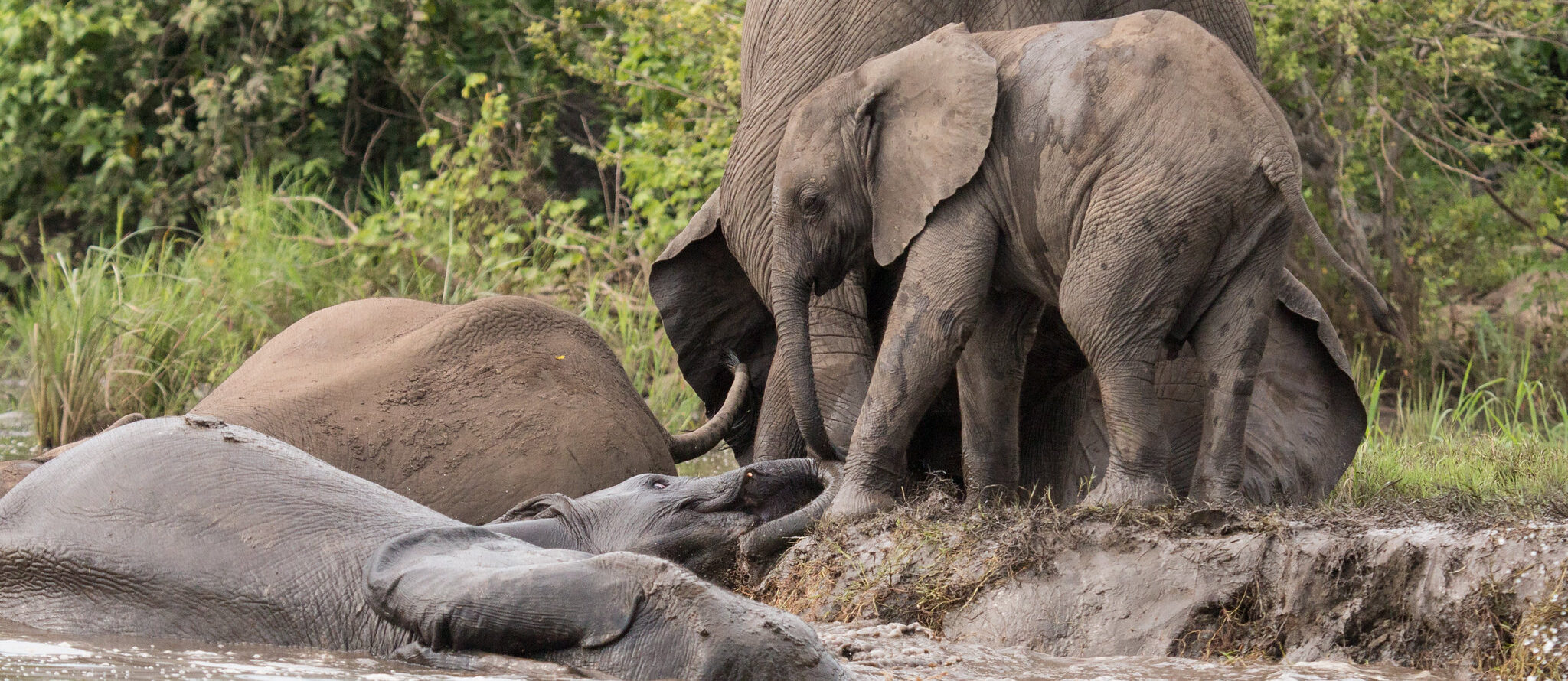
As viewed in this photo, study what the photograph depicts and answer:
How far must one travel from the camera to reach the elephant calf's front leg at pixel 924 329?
4.36 metres

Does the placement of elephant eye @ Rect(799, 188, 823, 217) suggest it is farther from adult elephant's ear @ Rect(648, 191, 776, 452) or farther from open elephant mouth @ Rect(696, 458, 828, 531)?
adult elephant's ear @ Rect(648, 191, 776, 452)

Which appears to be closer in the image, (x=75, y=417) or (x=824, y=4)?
(x=824, y=4)

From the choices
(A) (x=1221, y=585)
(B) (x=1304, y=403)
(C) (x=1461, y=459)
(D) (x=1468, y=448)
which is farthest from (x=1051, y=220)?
(D) (x=1468, y=448)

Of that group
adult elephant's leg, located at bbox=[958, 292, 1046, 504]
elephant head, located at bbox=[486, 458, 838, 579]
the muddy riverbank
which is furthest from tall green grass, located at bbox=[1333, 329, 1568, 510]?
A: elephant head, located at bbox=[486, 458, 838, 579]

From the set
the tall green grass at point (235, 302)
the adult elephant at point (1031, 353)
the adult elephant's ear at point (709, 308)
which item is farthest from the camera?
the tall green grass at point (235, 302)

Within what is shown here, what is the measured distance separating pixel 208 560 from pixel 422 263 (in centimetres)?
632

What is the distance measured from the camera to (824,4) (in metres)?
5.05

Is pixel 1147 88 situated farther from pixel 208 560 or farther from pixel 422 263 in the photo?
pixel 422 263

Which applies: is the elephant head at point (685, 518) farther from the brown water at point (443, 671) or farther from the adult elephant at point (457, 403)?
the brown water at point (443, 671)

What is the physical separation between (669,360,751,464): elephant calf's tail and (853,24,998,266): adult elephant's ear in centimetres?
141


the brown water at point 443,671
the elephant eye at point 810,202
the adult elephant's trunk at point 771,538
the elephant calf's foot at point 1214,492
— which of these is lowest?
the adult elephant's trunk at point 771,538

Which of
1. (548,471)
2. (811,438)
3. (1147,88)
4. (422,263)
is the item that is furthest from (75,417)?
(1147,88)

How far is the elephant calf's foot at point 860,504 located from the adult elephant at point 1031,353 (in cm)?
38

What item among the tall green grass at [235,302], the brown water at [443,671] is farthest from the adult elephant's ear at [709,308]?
the brown water at [443,671]
